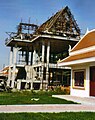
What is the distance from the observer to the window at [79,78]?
17.5m

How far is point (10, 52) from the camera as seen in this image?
4028 centimetres

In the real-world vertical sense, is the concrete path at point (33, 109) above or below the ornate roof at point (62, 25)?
below

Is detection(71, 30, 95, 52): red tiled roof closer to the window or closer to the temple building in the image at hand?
the temple building

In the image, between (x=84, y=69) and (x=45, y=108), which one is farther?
(x=84, y=69)

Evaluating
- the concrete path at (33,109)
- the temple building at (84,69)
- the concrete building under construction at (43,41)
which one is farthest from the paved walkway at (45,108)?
the concrete building under construction at (43,41)

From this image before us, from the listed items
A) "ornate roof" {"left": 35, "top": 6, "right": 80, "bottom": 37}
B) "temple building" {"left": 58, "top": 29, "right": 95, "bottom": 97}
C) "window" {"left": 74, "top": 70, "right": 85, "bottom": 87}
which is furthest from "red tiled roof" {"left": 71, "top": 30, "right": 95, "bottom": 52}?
"ornate roof" {"left": 35, "top": 6, "right": 80, "bottom": 37}

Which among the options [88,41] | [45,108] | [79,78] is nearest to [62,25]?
[88,41]

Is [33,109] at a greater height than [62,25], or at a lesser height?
lesser

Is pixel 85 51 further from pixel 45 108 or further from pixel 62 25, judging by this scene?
pixel 62 25

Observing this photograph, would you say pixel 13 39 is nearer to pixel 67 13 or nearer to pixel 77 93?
pixel 67 13

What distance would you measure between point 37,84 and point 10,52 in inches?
445

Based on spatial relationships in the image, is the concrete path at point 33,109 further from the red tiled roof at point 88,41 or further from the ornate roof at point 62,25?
the ornate roof at point 62,25

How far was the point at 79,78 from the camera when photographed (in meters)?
18.0

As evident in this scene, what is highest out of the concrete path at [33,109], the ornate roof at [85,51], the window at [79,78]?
the ornate roof at [85,51]
